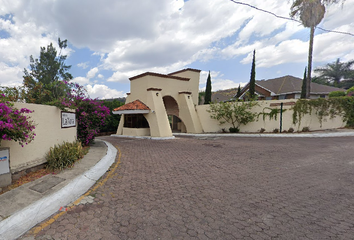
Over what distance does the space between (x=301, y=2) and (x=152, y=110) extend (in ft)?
58.8

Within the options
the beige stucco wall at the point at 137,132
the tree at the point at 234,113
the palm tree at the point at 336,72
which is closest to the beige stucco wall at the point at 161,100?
the beige stucco wall at the point at 137,132

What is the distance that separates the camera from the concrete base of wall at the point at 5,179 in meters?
3.42

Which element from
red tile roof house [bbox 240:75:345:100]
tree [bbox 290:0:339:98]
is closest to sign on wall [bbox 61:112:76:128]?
tree [bbox 290:0:339:98]

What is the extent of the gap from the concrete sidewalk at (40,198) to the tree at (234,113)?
38.2ft

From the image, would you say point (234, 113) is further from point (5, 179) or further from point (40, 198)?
point (5, 179)

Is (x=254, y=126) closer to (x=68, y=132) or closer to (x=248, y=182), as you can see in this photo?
(x=248, y=182)

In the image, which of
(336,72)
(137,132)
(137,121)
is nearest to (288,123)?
(137,132)

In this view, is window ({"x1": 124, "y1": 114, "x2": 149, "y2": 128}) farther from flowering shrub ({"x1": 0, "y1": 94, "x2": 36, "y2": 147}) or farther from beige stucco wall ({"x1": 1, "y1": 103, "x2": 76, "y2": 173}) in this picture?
flowering shrub ({"x1": 0, "y1": 94, "x2": 36, "y2": 147})

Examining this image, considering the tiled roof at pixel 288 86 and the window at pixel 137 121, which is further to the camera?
the tiled roof at pixel 288 86

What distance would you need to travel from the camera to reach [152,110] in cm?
1318

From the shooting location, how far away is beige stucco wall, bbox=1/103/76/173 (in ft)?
12.6

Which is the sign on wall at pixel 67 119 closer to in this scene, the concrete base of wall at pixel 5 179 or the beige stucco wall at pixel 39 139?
the beige stucco wall at pixel 39 139

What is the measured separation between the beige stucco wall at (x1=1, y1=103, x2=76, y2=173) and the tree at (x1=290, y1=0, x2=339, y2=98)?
19397mm

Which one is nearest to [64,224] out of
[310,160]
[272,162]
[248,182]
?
[248,182]
